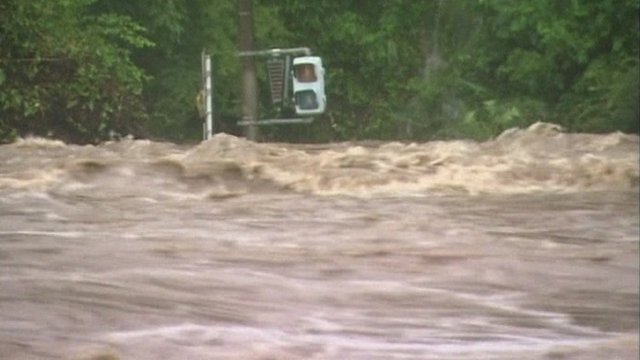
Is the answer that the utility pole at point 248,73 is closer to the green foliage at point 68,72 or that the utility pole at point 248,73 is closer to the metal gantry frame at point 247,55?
the metal gantry frame at point 247,55

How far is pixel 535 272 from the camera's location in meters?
1.37

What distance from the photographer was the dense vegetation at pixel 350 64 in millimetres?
1401

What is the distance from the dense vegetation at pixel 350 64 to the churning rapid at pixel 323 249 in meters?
0.02

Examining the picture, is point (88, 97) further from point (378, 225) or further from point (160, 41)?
point (378, 225)

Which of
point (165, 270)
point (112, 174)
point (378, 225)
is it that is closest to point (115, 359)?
point (165, 270)

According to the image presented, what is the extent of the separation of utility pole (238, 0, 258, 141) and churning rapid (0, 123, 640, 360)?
28 mm

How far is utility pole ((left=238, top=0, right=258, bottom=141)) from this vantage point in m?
1.46

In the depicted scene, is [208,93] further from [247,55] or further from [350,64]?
[350,64]

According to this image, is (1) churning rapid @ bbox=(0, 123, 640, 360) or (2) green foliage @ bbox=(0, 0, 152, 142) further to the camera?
(2) green foliage @ bbox=(0, 0, 152, 142)

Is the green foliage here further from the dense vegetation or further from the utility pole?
the utility pole

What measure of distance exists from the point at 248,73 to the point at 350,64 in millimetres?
116

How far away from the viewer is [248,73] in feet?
4.78

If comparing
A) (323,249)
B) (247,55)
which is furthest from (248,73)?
(323,249)

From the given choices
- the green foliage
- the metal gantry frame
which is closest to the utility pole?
the metal gantry frame
